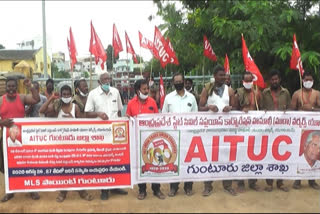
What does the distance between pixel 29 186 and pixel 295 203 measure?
3.73m

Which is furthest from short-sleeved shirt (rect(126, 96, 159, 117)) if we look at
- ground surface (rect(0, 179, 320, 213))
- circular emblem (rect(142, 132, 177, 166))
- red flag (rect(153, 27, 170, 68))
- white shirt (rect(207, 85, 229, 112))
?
red flag (rect(153, 27, 170, 68))

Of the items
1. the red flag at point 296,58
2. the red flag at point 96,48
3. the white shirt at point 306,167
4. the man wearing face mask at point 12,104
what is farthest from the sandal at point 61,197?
the red flag at point 296,58

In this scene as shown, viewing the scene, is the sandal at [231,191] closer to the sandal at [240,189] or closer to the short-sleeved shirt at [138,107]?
the sandal at [240,189]

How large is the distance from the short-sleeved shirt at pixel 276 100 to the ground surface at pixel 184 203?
131cm

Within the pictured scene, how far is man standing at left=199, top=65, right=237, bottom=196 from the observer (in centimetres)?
511

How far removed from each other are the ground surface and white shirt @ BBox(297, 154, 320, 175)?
1.00 feet

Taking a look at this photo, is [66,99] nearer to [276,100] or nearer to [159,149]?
[159,149]

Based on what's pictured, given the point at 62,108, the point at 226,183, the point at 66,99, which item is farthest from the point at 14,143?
the point at 226,183

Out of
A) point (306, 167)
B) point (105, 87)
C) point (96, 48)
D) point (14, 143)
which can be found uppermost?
point (96, 48)

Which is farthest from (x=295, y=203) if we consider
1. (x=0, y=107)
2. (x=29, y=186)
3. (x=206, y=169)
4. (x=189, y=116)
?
(x=0, y=107)

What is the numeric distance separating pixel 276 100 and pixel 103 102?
2.75 meters

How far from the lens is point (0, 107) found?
502 centimetres

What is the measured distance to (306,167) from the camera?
17.4 ft

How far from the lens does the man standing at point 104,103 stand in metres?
5.08
